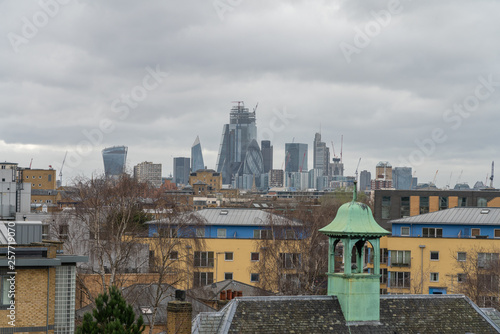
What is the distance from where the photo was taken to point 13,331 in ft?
107

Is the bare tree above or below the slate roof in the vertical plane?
below

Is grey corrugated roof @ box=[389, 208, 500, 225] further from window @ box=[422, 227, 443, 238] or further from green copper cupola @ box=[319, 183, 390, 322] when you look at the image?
green copper cupola @ box=[319, 183, 390, 322]

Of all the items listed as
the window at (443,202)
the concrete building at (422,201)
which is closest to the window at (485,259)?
the concrete building at (422,201)

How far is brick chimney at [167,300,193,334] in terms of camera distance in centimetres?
3294

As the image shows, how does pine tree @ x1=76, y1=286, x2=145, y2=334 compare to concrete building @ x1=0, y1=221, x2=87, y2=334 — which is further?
concrete building @ x1=0, y1=221, x2=87, y2=334

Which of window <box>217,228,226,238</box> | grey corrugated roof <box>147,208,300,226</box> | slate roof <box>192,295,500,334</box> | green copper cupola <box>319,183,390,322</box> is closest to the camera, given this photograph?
slate roof <box>192,295,500,334</box>

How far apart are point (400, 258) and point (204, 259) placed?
20.8 metres

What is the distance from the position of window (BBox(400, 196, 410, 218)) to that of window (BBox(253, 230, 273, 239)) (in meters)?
27.7

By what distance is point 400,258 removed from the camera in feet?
275

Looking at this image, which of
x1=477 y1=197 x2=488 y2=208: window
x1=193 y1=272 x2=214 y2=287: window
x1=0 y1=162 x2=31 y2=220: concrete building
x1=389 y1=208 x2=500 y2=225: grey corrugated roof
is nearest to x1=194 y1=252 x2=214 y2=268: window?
x1=193 y1=272 x2=214 y2=287: window

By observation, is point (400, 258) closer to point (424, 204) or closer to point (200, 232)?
point (200, 232)

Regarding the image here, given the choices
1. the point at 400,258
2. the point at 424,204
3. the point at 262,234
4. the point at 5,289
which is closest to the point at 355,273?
the point at 5,289

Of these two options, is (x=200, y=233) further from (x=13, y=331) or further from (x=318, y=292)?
(x=13, y=331)

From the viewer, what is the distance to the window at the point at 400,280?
82750 mm
